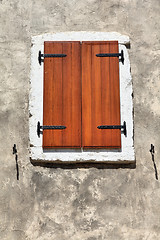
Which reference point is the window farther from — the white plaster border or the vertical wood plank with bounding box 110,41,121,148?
the white plaster border

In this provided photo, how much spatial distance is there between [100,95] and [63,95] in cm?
60

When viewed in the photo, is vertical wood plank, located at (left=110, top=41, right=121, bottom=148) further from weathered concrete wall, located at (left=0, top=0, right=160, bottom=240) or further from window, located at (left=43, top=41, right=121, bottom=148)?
weathered concrete wall, located at (left=0, top=0, right=160, bottom=240)

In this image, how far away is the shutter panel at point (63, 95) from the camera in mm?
4754

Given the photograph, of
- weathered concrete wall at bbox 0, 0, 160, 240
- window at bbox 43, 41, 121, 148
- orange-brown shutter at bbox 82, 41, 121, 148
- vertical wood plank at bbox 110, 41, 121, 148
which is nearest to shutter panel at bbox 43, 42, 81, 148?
window at bbox 43, 41, 121, 148

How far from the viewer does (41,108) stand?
493 centimetres

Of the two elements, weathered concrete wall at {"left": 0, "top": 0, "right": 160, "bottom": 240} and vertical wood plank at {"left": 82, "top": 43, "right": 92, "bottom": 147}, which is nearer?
weathered concrete wall at {"left": 0, "top": 0, "right": 160, "bottom": 240}

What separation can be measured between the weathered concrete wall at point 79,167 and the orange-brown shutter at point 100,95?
36 cm

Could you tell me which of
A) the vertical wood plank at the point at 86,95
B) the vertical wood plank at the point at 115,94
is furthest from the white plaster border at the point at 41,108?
the vertical wood plank at the point at 86,95

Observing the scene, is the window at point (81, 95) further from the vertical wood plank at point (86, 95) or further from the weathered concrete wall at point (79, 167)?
the weathered concrete wall at point (79, 167)

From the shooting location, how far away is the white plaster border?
15.6 ft

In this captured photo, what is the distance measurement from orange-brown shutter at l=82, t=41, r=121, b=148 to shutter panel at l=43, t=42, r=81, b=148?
0.11 metres

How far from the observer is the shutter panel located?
15.6 feet

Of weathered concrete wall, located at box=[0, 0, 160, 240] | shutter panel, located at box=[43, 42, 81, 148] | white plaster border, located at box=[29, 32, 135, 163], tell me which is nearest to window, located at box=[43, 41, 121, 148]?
shutter panel, located at box=[43, 42, 81, 148]

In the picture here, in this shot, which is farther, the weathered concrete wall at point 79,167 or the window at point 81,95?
the window at point 81,95
